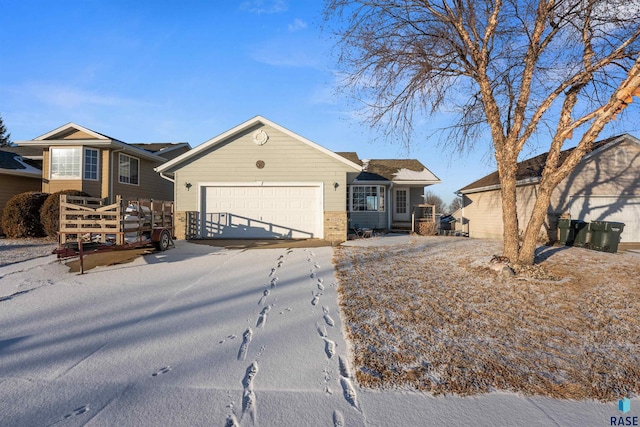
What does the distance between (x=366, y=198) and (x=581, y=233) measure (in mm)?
9055

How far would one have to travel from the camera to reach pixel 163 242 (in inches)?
394

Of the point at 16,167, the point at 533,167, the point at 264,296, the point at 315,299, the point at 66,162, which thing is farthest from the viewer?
the point at 16,167

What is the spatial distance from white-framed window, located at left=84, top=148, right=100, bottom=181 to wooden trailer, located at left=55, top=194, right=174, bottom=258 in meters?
8.12

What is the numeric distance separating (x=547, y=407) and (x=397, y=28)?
7982 millimetres

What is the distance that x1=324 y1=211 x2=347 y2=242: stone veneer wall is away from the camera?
40.7ft

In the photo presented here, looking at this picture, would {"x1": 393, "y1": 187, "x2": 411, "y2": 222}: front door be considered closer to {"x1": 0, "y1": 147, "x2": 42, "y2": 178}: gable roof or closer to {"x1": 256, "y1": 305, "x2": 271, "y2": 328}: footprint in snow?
{"x1": 256, "y1": 305, "x2": 271, "y2": 328}: footprint in snow

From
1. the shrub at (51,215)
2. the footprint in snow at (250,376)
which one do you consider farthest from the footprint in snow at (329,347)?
the shrub at (51,215)

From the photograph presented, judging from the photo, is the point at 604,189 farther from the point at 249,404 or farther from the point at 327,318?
the point at 249,404

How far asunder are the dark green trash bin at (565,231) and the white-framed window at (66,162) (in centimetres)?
1993

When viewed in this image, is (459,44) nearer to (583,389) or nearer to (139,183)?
(583,389)

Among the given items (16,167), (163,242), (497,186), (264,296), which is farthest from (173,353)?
(16,167)

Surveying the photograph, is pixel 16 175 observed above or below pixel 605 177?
above

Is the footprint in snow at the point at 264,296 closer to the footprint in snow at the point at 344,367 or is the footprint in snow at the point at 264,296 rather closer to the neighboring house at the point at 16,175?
the footprint in snow at the point at 344,367

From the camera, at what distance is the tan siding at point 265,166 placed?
12.6 m
